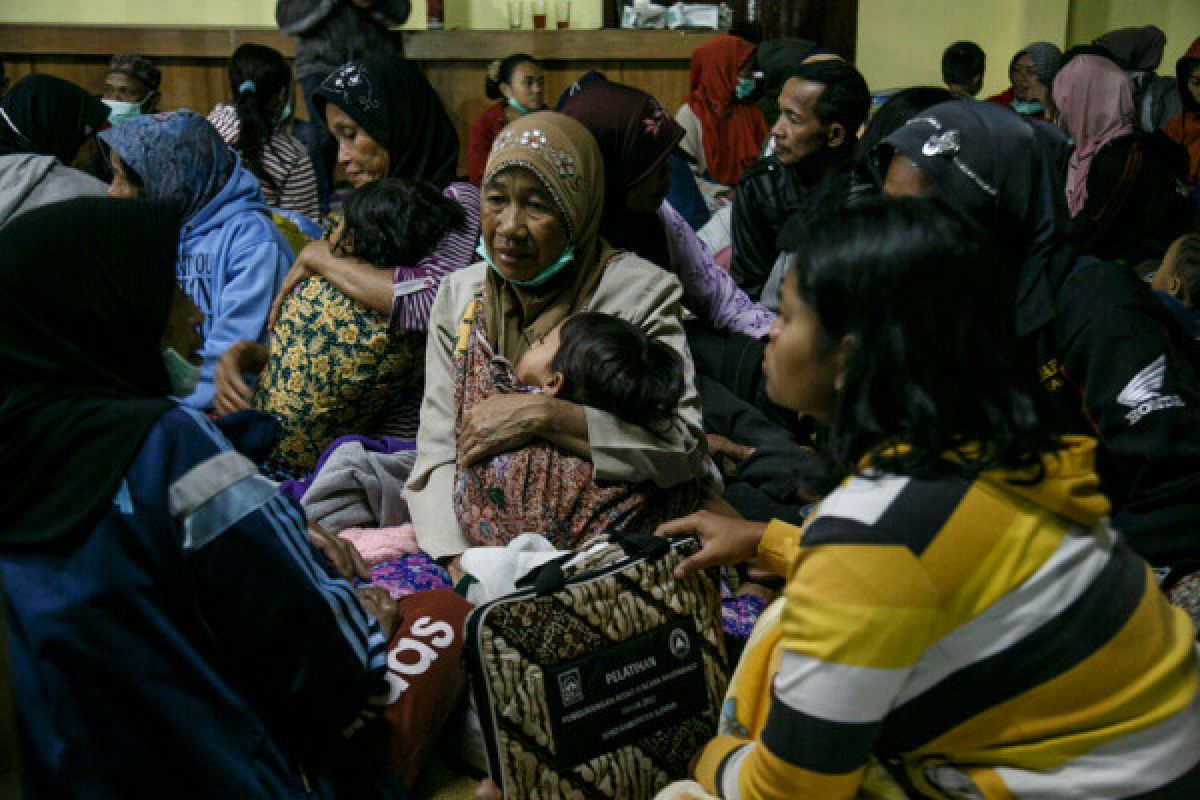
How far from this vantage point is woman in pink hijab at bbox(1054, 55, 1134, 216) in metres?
5.90

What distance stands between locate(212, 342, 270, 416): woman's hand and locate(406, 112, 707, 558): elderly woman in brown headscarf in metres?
0.72

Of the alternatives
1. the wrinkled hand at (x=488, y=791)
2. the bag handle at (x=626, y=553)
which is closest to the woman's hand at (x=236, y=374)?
the bag handle at (x=626, y=553)

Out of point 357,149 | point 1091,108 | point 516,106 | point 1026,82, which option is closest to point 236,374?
point 357,149

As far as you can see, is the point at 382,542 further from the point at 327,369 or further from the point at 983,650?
the point at 983,650

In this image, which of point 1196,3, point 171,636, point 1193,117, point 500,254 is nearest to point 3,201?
point 500,254

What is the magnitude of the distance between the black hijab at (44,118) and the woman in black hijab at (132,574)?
3.10 m

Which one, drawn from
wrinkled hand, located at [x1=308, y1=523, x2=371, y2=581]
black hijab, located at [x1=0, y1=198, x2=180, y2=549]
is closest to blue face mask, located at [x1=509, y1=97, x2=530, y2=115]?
wrinkled hand, located at [x1=308, y1=523, x2=371, y2=581]

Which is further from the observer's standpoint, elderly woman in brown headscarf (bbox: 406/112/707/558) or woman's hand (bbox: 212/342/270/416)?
woman's hand (bbox: 212/342/270/416)

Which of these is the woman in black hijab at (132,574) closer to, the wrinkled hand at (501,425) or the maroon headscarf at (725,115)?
the wrinkled hand at (501,425)

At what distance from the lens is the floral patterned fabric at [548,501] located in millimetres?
2188

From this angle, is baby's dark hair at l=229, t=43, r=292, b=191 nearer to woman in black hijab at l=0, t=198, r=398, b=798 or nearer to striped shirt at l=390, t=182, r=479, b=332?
striped shirt at l=390, t=182, r=479, b=332

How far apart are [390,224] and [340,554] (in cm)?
110

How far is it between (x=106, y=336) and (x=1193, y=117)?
706cm

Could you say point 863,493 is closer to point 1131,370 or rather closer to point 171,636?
point 171,636
